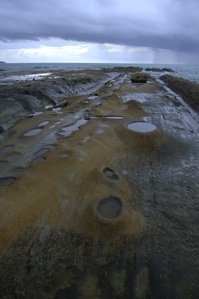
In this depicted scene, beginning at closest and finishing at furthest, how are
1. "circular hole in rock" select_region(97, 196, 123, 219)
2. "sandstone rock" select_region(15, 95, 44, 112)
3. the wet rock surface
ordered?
1. the wet rock surface
2. "circular hole in rock" select_region(97, 196, 123, 219)
3. "sandstone rock" select_region(15, 95, 44, 112)

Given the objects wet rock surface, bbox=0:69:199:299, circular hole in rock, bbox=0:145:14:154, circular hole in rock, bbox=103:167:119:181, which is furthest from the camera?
circular hole in rock, bbox=0:145:14:154

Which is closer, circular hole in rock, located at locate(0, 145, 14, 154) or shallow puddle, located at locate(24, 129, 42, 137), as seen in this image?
circular hole in rock, located at locate(0, 145, 14, 154)

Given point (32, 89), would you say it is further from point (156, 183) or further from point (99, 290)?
point (99, 290)

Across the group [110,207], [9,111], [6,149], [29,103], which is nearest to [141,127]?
[6,149]

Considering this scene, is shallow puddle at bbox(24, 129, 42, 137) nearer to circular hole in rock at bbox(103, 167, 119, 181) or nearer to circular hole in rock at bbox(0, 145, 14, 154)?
circular hole in rock at bbox(0, 145, 14, 154)

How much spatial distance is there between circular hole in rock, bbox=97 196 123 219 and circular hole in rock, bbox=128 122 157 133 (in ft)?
17.8

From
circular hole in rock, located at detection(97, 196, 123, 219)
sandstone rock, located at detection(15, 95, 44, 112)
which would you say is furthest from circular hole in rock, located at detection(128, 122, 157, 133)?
sandstone rock, located at detection(15, 95, 44, 112)

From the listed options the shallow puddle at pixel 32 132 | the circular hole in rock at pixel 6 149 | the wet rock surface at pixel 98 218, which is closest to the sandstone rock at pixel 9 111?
the shallow puddle at pixel 32 132

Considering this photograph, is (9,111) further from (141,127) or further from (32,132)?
(141,127)

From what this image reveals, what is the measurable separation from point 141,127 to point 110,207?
21.7 ft

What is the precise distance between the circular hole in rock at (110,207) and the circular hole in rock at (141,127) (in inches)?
214

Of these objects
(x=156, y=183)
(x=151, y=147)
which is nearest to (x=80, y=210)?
(x=156, y=183)

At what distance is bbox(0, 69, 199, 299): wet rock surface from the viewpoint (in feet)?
13.2

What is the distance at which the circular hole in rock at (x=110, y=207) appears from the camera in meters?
5.44
